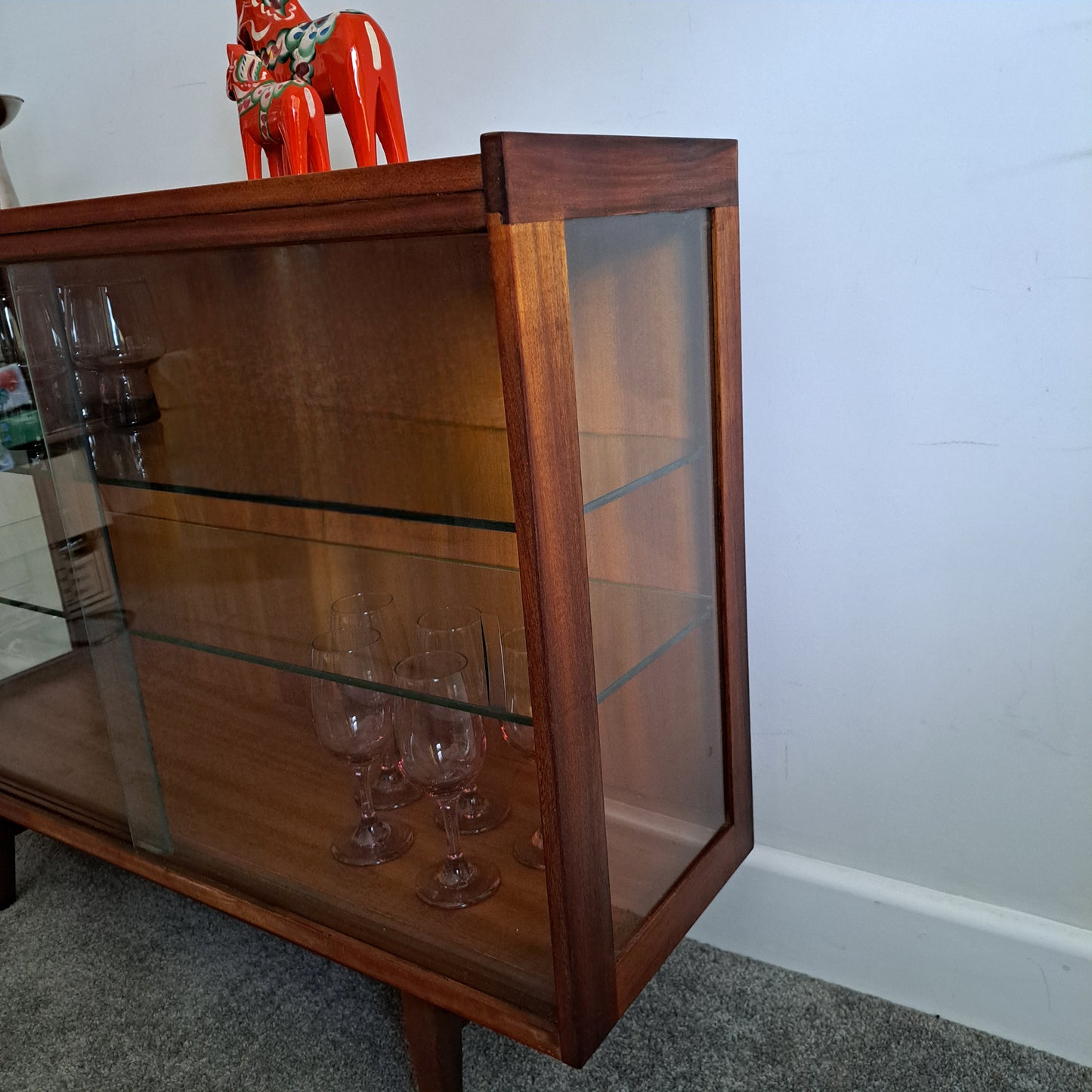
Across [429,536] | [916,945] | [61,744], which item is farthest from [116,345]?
[916,945]

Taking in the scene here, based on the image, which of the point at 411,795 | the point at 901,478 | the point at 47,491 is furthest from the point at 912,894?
Answer: the point at 47,491

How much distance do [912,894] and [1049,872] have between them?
0.16 meters

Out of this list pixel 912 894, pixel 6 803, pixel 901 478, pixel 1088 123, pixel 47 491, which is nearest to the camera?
pixel 1088 123

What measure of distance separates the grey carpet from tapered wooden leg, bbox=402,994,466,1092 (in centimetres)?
9

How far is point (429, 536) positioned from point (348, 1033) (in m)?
0.63

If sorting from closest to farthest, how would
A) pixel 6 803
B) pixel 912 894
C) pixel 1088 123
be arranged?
1. pixel 1088 123
2. pixel 912 894
3. pixel 6 803

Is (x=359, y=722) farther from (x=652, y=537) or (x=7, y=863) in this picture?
(x=7, y=863)

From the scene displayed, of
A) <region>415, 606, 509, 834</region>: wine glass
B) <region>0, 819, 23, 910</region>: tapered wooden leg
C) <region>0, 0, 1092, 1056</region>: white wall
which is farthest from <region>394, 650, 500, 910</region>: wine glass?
<region>0, 819, 23, 910</region>: tapered wooden leg

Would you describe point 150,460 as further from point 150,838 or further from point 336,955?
point 336,955

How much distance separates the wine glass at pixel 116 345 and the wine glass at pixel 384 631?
370 mm

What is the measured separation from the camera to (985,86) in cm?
95

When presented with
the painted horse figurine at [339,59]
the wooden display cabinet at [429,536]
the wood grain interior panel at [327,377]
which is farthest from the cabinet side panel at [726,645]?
the painted horse figurine at [339,59]

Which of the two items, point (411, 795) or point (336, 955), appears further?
point (411, 795)

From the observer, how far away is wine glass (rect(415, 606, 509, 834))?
1059 millimetres
